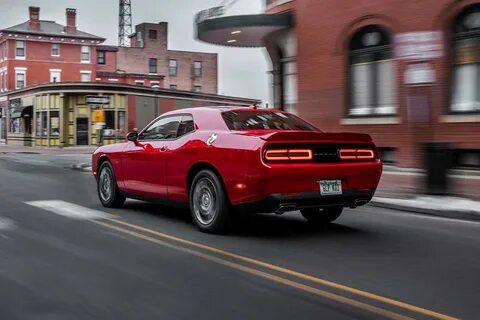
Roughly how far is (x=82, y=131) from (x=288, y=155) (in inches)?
1530

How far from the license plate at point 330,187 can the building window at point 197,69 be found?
63.4 metres

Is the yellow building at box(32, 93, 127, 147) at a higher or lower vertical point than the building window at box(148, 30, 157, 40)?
lower

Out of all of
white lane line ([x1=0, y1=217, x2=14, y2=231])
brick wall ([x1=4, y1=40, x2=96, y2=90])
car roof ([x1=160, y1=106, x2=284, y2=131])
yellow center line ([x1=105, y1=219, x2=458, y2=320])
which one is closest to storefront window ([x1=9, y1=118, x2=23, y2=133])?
brick wall ([x1=4, y1=40, x2=96, y2=90])

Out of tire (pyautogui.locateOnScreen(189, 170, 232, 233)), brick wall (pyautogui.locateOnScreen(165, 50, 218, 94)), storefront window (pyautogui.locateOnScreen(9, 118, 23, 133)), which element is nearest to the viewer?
tire (pyautogui.locateOnScreen(189, 170, 232, 233))

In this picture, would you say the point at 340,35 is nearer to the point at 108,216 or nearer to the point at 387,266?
the point at 108,216

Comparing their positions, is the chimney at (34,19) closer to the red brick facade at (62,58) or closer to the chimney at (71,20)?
the red brick facade at (62,58)

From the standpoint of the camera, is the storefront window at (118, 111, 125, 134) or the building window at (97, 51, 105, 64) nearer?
A: the storefront window at (118, 111, 125, 134)

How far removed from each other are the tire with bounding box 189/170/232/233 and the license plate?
3.79ft

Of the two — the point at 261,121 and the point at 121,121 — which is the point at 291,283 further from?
the point at 121,121

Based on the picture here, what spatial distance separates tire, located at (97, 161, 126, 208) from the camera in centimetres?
969

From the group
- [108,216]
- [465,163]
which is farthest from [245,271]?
[465,163]

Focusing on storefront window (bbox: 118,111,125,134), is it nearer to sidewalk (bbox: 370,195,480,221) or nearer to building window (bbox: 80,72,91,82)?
building window (bbox: 80,72,91,82)

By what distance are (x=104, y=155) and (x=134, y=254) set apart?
394 cm

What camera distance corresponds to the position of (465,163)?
1493 cm
